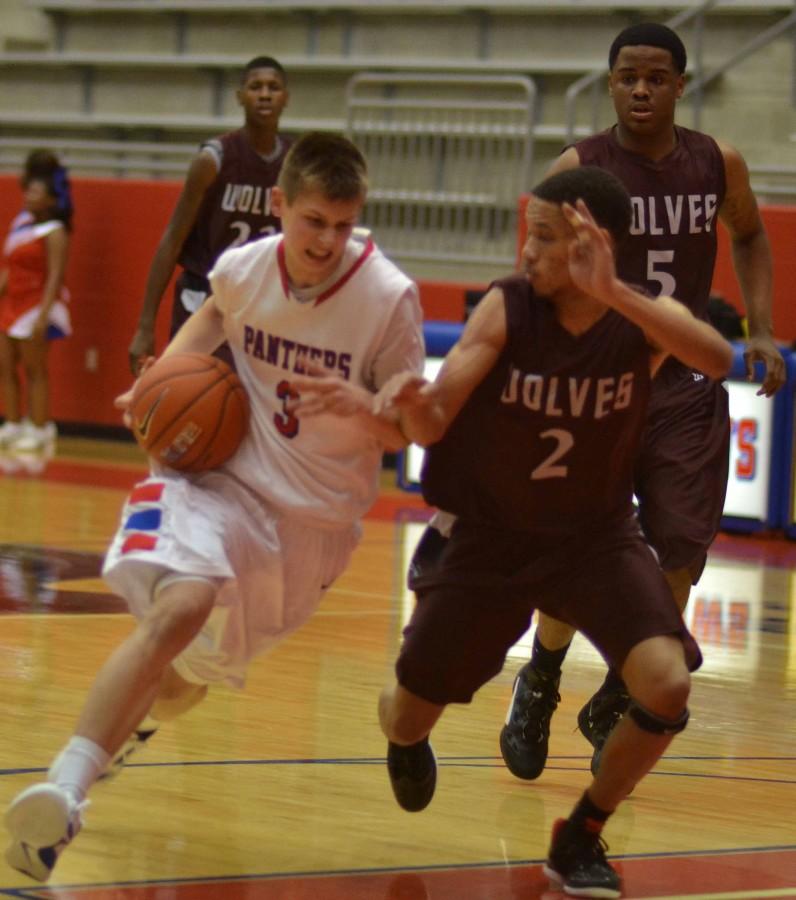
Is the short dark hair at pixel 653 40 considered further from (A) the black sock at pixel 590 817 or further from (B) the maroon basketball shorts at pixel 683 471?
(A) the black sock at pixel 590 817

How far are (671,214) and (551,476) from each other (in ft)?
4.46

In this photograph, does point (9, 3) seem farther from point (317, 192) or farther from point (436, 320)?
point (317, 192)

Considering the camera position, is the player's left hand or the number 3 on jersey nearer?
the number 3 on jersey

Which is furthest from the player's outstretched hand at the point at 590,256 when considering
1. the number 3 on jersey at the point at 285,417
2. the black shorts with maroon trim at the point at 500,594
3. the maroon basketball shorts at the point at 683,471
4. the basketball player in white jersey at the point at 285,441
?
the maroon basketball shorts at the point at 683,471

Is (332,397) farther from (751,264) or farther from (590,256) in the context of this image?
(751,264)

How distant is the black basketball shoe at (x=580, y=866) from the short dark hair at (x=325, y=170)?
1.39m

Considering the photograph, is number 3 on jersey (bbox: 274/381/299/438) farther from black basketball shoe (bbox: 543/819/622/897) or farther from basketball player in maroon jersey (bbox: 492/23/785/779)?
basketball player in maroon jersey (bbox: 492/23/785/779)

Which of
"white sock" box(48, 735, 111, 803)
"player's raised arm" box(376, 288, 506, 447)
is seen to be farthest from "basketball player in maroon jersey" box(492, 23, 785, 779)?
"white sock" box(48, 735, 111, 803)

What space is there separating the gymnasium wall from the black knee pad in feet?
33.2

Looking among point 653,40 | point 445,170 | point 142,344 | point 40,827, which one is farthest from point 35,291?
point 40,827

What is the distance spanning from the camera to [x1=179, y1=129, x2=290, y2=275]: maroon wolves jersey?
741 centimetres

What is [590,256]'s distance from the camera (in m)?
3.66

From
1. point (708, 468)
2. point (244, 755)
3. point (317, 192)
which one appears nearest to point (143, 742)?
point (244, 755)

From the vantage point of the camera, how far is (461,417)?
392 centimetres
